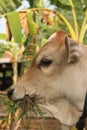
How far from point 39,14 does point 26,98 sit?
3352mm

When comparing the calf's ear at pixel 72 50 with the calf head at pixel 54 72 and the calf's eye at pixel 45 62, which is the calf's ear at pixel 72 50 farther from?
the calf's eye at pixel 45 62

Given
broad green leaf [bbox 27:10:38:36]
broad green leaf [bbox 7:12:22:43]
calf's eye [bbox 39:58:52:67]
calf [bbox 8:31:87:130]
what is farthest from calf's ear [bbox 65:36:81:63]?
broad green leaf [bbox 27:10:38:36]

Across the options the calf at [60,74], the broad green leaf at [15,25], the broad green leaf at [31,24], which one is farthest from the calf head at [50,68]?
the broad green leaf at [31,24]

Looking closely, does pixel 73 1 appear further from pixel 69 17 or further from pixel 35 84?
pixel 35 84

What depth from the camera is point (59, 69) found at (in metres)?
2.88

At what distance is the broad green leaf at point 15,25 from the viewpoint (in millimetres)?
4922

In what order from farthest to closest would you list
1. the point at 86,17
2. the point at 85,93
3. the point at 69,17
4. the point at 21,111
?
the point at 69,17
the point at 86,17
the point at 21,111
the point at 85,93

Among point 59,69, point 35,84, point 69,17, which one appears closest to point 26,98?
point 35,84

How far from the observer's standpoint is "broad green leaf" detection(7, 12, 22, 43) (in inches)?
194

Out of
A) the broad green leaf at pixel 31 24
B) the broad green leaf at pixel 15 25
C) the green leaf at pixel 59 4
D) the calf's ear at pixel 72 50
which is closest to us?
the calf's ear at pixel 72 50

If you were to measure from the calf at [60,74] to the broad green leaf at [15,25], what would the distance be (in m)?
2.05

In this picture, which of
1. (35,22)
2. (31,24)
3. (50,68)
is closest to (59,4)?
(35,22)

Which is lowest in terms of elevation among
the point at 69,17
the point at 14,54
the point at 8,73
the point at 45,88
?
the point at 8,73

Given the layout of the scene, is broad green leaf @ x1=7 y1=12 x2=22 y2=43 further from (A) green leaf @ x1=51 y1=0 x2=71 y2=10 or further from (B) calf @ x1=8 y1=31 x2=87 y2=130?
(B) calf @ x1=8 y1=31 x2=87 y2=130
